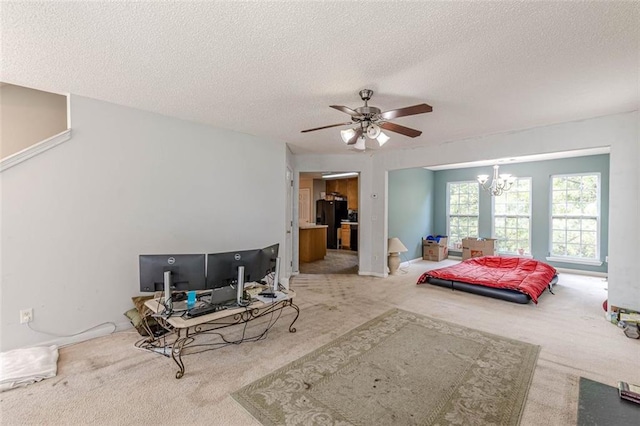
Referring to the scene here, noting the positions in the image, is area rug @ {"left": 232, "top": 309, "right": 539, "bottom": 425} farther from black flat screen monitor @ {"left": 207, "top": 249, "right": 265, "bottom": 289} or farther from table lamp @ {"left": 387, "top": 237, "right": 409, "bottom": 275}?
table lamp @ {"left": 387, "top": 237, "right": 409, "bottom": 275}

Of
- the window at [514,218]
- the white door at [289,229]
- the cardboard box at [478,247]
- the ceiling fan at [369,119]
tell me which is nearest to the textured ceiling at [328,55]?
the ceiling fan at [369,119]

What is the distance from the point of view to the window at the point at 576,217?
590 cm

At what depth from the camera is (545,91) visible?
9.12 ft

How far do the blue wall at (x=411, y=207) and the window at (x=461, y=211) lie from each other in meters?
0.51

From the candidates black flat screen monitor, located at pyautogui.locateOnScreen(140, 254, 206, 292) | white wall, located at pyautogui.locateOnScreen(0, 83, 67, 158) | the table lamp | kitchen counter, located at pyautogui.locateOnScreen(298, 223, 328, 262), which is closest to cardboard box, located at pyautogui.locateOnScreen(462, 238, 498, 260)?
the table lamp

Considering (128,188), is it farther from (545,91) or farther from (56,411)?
(545,91)

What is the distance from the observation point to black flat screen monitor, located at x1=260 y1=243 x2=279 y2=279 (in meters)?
2.80

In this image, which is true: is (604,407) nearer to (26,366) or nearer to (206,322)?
(206,322)

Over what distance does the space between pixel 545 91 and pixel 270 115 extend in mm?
2956

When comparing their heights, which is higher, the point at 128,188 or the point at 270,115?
the point at 270,115

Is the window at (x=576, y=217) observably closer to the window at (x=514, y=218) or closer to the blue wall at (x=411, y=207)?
the window at (x=514, y=218)

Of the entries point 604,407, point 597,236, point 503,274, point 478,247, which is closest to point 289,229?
point 503,274

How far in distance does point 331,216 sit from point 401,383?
282 inches

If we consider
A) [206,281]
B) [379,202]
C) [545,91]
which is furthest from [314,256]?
[545,91]
